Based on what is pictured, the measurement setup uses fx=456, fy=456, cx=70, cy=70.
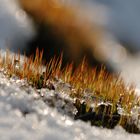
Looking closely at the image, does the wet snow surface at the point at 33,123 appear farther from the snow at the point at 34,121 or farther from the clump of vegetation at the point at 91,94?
the clump of vegetation at the point at 91,94

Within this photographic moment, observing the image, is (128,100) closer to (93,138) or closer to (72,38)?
(93,138)

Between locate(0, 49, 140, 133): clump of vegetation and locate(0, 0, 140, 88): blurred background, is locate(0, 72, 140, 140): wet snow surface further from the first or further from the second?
locate(0, 0, 140, 88): blurred background

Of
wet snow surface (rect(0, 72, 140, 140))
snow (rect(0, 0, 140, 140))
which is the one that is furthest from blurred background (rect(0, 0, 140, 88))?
wet snow surface (rect(0, 72, 140, 140))

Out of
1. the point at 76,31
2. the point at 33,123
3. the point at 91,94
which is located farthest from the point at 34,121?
the point at 76,31

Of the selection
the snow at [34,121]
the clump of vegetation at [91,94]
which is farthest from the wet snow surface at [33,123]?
the clump of vegetation at [91,94]

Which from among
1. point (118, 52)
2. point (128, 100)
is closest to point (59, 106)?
point (128, 100)
